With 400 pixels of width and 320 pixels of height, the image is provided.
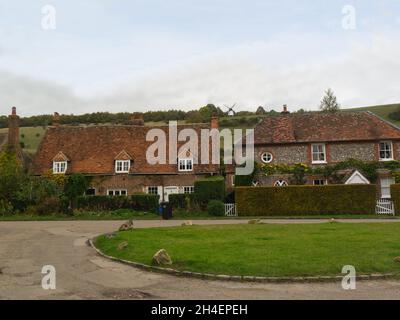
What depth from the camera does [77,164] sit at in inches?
1689

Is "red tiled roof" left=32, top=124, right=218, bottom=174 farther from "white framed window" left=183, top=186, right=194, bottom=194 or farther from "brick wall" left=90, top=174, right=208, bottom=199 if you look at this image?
"white framed window" left=183, top=186, right=194, bottom=194

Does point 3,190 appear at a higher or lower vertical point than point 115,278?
higher

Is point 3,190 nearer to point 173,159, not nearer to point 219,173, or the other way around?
point 173,159

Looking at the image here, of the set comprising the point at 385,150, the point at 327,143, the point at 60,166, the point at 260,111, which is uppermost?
the point at 260,111

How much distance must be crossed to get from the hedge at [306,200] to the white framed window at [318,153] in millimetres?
7756

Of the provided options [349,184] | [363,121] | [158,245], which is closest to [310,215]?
[349,184]

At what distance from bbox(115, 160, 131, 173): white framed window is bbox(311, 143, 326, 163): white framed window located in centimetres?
1810

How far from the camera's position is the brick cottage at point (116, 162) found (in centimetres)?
4128

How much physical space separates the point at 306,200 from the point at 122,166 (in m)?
18.4

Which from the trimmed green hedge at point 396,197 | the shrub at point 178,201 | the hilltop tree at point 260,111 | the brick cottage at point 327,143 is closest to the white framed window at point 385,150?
the brick cottage at point 327,143

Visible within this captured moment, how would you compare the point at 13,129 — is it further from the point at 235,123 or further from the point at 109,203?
the point at 235,123

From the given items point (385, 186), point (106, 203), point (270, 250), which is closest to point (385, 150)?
point (385, 186)

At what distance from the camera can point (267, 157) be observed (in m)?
42.0

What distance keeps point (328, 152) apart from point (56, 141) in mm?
28591
